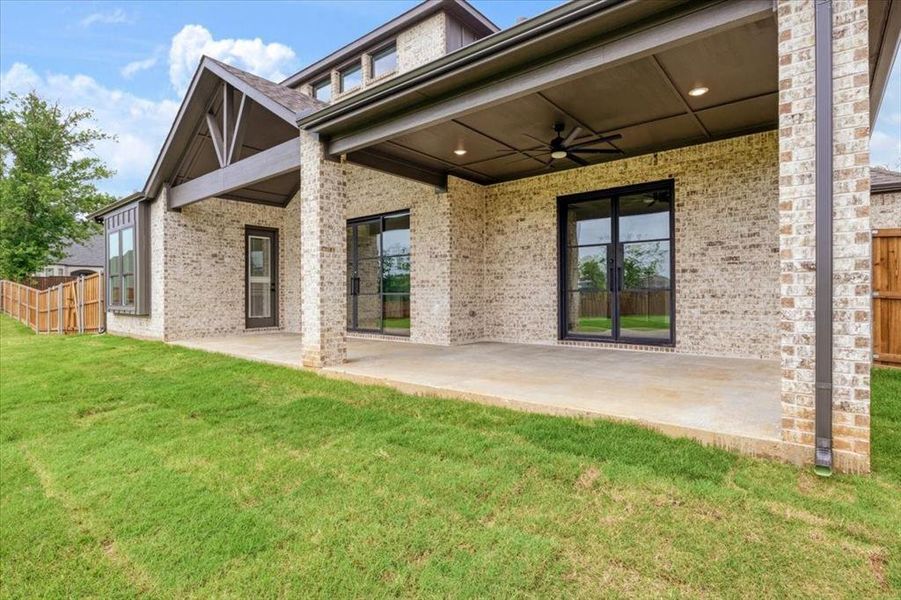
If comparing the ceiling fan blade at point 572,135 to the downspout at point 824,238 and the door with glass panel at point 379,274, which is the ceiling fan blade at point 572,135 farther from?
the door with glass panel at point 379,274

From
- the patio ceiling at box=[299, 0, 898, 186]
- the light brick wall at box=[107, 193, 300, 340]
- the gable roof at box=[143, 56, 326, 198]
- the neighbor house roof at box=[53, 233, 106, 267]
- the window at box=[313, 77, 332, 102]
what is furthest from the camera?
the neighbor house roof at box=[53, 233, 106, 267]

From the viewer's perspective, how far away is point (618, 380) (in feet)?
16.2

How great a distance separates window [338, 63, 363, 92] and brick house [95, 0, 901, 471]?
0.33 ft

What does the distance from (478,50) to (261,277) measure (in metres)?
8.57

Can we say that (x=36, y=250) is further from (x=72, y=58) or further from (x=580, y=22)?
(x=580, y=22)

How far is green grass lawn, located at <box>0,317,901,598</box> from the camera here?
1.91m

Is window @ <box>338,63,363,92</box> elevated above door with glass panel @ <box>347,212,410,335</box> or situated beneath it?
elevated above

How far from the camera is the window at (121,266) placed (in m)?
10.2

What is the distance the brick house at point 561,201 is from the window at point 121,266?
8 centimetres

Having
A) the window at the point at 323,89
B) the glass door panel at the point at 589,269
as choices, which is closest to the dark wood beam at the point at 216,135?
the window at the point at 323,89

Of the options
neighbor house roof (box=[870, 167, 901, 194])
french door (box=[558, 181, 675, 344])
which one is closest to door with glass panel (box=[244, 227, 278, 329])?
french door (box=[558, 181, 675, 344])

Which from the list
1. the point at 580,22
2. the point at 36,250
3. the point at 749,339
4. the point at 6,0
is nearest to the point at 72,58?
the point at 6,0

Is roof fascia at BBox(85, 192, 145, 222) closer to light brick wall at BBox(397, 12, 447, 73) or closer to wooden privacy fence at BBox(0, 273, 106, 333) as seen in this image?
wooden privacy fence at BBox(0, 273, 106, 333)

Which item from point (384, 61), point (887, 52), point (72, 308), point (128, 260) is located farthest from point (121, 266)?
point (887, 52)
